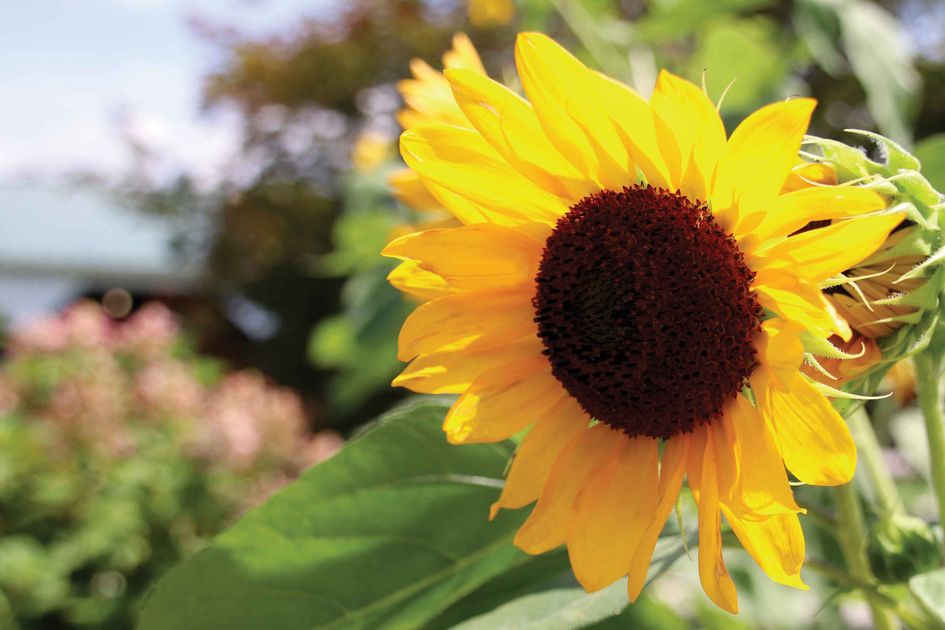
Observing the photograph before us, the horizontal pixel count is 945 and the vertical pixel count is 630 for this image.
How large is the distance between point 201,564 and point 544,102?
35 cm

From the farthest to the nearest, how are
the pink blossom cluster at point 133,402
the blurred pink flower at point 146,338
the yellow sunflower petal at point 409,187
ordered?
the blurred pink flower at point 146,338 → the pink blossom cluster at point 133,402 → the yellow sunflower petal at point 409,187

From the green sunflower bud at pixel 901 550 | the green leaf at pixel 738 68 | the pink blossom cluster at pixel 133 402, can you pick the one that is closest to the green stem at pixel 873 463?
the green sunflower bud at pixel 901 550

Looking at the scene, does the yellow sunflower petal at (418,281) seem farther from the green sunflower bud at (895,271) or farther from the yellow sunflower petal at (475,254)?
the green sunflower bud at (895,271)

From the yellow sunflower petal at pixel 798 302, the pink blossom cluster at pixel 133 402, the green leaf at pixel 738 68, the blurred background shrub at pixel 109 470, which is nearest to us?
the yellow sunflower petal at pixel 798 302

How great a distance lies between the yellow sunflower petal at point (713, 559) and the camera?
0.43 metres

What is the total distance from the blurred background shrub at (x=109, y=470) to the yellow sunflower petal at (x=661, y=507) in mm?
1980

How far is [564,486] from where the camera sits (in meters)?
0.51

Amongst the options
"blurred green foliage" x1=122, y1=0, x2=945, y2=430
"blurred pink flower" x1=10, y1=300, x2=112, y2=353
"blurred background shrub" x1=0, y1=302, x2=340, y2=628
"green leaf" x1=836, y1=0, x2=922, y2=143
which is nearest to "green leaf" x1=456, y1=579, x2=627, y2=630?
"green leaf" x1=836, y1=0, x2=922, y2=143

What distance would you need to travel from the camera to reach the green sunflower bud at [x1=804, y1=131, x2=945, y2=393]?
0.42 metres

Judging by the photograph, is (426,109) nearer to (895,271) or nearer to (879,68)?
(895,271)

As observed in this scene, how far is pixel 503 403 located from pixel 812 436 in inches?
7.0

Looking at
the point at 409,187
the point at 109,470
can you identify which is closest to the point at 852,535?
the point at 409,187

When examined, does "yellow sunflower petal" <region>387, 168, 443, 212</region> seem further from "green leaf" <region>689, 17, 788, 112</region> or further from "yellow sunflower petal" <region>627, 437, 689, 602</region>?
"green leaf" <region>689, 17, 788, 112</region>

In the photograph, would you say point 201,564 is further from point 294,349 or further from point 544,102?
point 294,349
